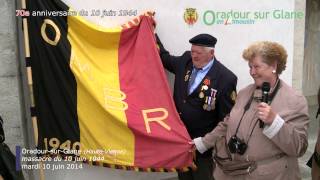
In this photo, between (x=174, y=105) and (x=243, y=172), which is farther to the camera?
(x=174, y=105)

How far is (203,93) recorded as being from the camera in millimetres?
3936

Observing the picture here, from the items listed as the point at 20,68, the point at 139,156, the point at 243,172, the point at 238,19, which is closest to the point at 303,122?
the point at 243,172

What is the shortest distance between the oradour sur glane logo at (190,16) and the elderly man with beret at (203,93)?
0.67 meters

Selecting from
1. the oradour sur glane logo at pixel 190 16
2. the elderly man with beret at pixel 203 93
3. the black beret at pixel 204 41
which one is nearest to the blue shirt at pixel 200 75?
the elderly man with beret at pixel 203 93

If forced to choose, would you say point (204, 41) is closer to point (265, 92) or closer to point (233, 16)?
point (233, 16)

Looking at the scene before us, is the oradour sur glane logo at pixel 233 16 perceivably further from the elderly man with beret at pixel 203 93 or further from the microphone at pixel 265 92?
the microphone at pixel 265 92

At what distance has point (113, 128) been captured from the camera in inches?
162

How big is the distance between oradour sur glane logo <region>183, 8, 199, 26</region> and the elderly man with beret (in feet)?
2.19

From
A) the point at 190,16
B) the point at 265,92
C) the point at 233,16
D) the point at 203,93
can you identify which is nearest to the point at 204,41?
the point at 203,93

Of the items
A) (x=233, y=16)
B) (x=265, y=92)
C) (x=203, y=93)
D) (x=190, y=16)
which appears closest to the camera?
(x=265, y=92)

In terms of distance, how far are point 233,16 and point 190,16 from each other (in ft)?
1.74

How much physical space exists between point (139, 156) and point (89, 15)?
145cm

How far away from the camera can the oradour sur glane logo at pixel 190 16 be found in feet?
15.1

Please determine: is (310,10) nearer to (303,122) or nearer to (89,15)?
(89,15)
